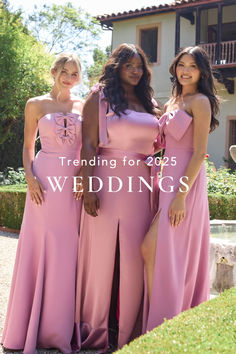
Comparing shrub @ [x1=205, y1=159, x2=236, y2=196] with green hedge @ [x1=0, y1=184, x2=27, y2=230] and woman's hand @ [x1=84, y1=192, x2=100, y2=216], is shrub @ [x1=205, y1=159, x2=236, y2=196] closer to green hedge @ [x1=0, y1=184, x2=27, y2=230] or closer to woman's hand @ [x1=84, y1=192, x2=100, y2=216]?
green hedge @ [x1=0, y1=184, x2=27, y2=230]

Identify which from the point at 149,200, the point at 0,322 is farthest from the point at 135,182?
the point at 0,322

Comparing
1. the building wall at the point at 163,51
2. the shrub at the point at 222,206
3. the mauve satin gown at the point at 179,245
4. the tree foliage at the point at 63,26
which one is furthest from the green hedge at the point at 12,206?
the tree foliage at the point at 63,26

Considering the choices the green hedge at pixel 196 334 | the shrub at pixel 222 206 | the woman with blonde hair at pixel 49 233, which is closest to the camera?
the green hedge at pixel 196 334

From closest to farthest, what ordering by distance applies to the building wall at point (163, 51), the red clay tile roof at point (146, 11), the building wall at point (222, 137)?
the red clay tile roof at point (146, 11)
the building wall at point (222, 137)
the building wall at point (163, 51)

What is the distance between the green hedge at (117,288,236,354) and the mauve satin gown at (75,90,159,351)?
0.70m

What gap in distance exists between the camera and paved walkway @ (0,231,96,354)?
12.4 ft

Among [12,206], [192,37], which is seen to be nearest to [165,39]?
[192,37]

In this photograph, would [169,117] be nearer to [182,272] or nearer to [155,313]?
[182,272]

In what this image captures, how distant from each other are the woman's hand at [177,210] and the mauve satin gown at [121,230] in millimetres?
263

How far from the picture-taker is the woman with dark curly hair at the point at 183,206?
2.97 metres

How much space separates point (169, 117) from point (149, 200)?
1.91ft

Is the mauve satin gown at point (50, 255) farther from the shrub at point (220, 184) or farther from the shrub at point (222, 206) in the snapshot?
the shrub at point (220, 184)

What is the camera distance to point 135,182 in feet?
10.5

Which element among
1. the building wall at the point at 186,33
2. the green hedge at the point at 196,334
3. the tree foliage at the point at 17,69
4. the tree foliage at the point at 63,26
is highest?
the tree foliage at the point at 63,26
